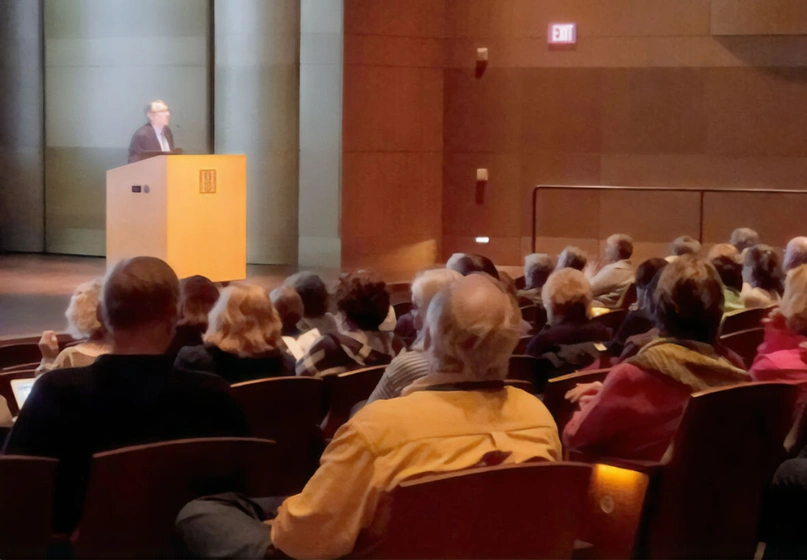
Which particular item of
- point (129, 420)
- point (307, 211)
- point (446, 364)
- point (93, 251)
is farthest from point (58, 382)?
point (93, 251)

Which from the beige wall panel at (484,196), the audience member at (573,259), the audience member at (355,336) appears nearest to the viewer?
the audience member at (355,336)

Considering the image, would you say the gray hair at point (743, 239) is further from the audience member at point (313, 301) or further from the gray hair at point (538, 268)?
the audience member at point (313, 301)

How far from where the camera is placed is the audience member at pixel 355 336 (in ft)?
12.0

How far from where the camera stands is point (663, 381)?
2.73 metres

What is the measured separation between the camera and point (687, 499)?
2629 mm

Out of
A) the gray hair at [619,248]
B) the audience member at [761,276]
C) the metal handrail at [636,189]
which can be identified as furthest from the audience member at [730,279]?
the metal handrail at [636,189]

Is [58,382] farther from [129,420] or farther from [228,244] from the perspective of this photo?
[228,244]

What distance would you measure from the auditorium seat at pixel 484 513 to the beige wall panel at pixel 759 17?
863 centimetres

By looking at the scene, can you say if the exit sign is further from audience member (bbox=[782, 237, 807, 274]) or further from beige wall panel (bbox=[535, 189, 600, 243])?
audience member (bbox=[782, 237, 807, 274])

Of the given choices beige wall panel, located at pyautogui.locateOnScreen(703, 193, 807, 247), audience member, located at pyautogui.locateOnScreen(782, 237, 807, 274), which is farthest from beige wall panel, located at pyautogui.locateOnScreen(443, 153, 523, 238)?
audience member, located at pyautogui.locateOnScreen(782, 237, 807, 274)

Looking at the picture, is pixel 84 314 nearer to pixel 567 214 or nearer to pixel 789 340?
pixel 789 340

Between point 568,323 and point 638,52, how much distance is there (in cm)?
653

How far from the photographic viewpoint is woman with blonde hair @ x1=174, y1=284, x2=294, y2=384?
337 centimetres

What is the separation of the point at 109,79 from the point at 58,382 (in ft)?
29.3
